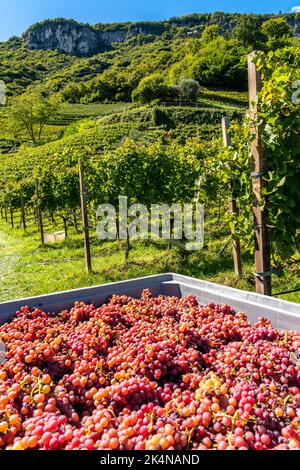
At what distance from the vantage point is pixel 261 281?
327 cm

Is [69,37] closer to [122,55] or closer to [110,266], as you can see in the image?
[122,55]

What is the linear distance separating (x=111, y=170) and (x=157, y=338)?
8.20 metres

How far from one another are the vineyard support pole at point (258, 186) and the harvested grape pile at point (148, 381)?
0.98m

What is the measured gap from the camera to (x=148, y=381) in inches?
65.3

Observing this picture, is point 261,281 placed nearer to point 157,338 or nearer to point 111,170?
point 157,338

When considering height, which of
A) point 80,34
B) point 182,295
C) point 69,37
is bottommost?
point 182,295

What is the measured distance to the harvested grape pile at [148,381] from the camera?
1313 millimetres

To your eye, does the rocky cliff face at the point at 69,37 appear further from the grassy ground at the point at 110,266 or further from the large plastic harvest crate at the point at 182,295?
the large plastic harvest crate at the point at 182,295

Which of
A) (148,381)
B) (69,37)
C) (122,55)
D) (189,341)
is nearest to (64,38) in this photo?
(69,37)

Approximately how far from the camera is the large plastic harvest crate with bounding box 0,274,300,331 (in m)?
2.19

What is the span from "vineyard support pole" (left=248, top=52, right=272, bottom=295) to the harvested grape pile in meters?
0.98

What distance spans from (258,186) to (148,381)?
2031 mm

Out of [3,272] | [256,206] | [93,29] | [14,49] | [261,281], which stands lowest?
[3,272]

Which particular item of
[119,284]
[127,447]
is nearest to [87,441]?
[127,447]
